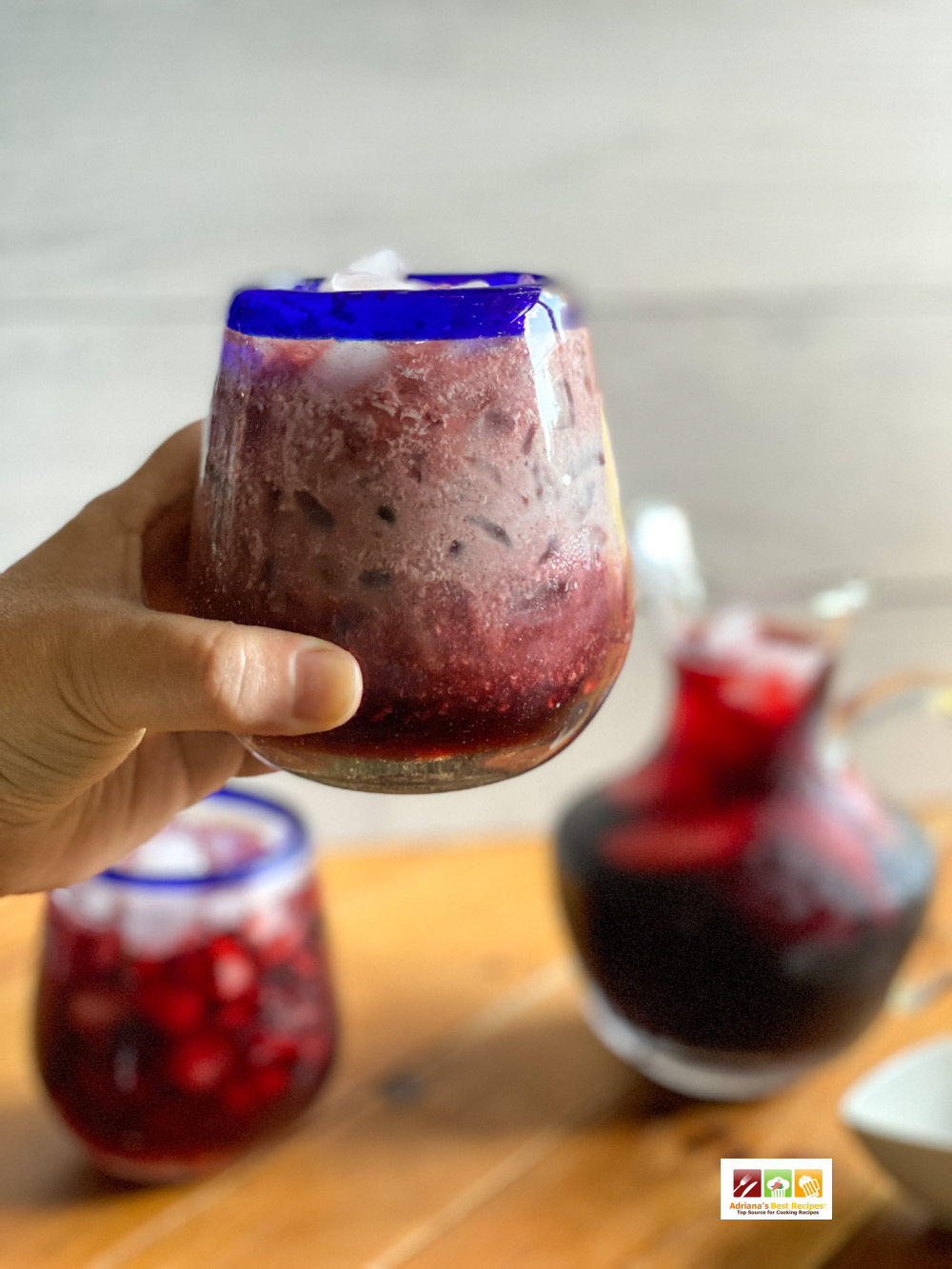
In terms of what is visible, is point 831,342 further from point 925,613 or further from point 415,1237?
point 415,1237

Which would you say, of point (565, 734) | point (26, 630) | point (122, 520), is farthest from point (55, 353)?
point (565, 734)

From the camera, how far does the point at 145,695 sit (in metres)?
0.49

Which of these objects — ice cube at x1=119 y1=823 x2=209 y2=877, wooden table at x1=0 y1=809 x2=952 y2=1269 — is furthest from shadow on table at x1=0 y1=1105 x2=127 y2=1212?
ice cube at x1=119 y1=823 x2=209 y2=877

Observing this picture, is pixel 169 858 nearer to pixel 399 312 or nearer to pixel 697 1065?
pixel 697 1065

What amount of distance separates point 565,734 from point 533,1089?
50cm

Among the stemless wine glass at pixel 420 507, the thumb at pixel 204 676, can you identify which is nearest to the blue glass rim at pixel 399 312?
the stemless wine glass at pixel 420 507

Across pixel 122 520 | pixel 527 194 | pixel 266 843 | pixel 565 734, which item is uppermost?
pixel 527 194

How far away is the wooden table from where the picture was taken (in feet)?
2.48

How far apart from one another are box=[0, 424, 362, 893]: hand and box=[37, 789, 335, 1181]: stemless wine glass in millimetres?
67

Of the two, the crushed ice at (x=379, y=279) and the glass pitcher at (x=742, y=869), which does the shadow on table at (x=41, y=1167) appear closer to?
the glass pitcher at (x=742, y=869)

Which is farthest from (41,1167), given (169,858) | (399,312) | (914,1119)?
(399,312)

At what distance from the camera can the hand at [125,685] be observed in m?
0.45

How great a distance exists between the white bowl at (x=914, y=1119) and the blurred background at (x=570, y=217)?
1.54 ft

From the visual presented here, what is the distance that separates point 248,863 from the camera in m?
0.80
